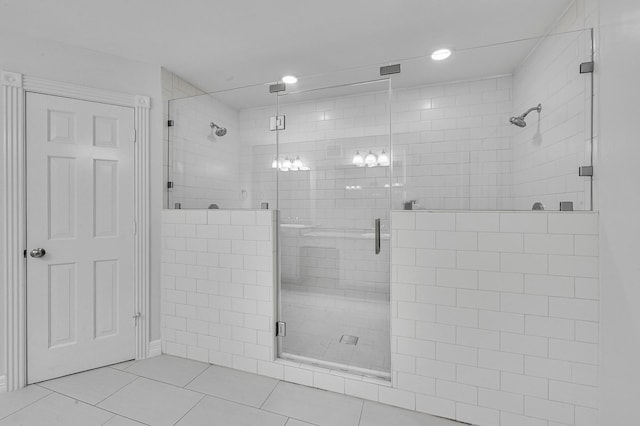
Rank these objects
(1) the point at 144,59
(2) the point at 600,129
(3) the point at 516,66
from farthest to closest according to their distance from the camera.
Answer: (1) the point at 144,59
(3) the point at 516,66
(2) the point at 600,129

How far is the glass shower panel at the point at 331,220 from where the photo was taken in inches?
80.0

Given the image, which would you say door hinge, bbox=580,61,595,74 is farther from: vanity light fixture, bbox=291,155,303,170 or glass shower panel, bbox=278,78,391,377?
vanity light fixture, bbox=291,155,303,170

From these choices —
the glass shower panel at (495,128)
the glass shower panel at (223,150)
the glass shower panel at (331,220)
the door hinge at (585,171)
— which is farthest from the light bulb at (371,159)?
the door hinge at (585,171)

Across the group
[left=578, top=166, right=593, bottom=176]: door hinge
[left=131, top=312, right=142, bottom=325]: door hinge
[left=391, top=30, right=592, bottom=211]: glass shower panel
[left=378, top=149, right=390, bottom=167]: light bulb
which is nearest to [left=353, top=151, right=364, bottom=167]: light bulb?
[left=378, top=149, right=390, bottom=167]: light bulb

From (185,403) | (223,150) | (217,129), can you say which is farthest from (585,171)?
(185,403)

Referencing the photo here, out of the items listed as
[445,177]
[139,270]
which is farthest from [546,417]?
[139,270]

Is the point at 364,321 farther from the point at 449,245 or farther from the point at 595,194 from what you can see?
the point at 595,194

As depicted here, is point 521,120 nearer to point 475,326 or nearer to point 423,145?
point 423,145

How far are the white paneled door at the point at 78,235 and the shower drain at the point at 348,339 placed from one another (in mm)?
1812

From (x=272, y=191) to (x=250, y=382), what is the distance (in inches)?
57.4

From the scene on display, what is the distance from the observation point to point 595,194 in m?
1.46

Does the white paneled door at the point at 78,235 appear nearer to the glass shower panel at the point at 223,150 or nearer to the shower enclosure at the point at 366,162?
the glass shower panel at the point at 223,150

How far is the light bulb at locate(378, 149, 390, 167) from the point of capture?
2.00m

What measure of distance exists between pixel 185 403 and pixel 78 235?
5.00 ft
